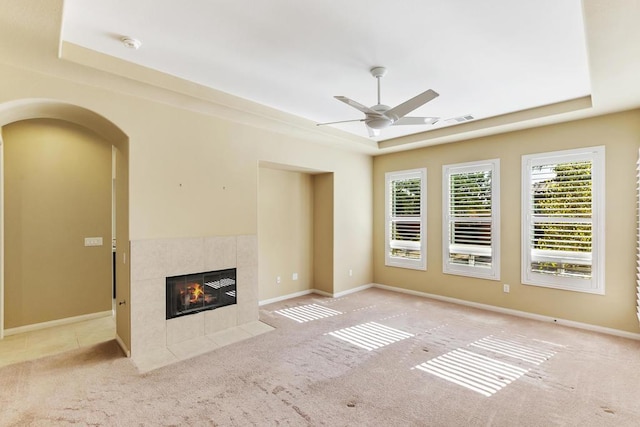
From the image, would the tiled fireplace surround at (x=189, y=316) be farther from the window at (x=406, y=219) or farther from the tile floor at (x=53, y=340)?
the window at (x=406, y=219)

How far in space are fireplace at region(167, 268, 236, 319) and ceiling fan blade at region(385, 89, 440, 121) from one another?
2.79 meters

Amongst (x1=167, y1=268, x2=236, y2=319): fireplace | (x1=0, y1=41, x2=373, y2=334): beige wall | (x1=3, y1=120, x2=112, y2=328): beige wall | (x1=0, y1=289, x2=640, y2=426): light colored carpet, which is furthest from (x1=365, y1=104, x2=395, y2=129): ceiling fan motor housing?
(x1=3, y1=120, x2=112, y2=328): beige wall

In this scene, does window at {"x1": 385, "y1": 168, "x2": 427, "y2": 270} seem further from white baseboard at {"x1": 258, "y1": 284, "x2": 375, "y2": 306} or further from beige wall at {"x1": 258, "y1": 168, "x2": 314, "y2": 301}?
beige wall at {"x1": 258, "y1": 168, "x2": 314, "y2": 301}

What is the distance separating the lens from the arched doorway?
3.12 meters

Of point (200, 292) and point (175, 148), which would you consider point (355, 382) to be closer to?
point (200, 292)

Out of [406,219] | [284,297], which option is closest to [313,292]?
[284,297]

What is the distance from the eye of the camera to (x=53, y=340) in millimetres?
3830

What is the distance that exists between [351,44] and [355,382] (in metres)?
2.99

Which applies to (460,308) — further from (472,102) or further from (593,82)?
(593,82)

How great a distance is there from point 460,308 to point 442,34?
13.7 feet

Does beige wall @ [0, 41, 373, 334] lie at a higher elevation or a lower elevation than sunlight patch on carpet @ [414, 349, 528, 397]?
higher

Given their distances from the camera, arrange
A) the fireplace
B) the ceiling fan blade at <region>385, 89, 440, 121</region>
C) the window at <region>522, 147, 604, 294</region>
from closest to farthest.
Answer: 1. the ceiling fan blade at <region>385, 89, 440, 121</region>
2. the fireplace
3. the window at <region>522, 147, 604, 294</region>

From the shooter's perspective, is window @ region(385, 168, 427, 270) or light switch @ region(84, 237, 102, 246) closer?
light switch @ region(84, 237, 102, 246)

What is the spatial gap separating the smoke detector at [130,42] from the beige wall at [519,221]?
188 inches
